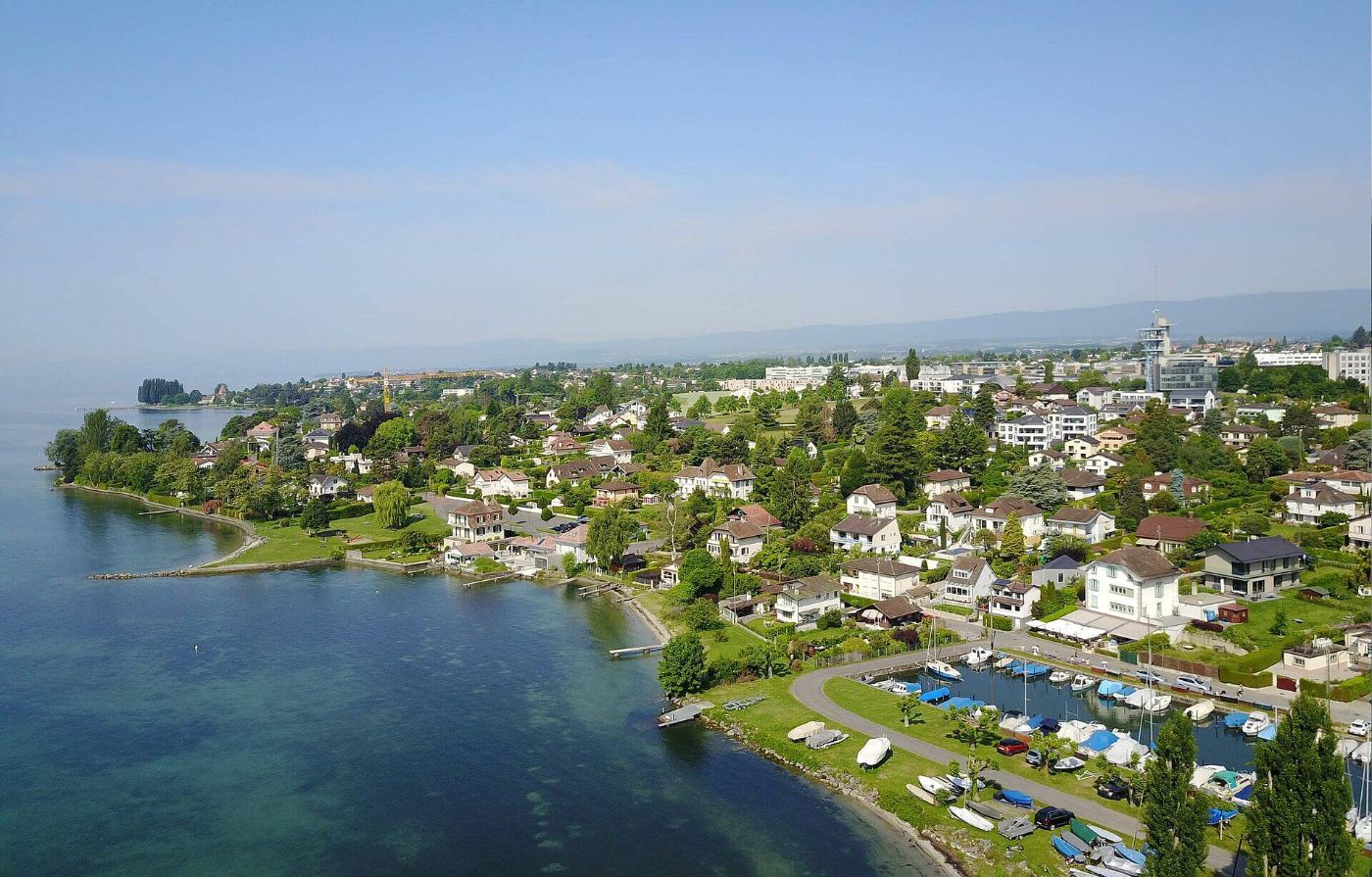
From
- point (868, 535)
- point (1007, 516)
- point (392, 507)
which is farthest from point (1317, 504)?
point (392, 507)

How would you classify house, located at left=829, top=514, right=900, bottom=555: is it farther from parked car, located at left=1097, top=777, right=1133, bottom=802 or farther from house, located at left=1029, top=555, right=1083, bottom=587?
parked car, located at left=1097, top=777, right=1133, bottom=802

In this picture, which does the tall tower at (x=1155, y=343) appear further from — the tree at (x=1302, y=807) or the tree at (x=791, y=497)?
the tree at (x=1302, y=807)

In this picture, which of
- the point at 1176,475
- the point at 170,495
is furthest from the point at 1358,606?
the point at 170,495

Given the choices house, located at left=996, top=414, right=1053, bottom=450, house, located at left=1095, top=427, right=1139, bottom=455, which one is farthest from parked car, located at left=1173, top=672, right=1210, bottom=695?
house, located at left=996, top=414, right=1053, bottom=450

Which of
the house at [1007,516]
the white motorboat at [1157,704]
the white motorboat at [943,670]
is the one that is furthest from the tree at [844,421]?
the white motorboat at [1157,704]

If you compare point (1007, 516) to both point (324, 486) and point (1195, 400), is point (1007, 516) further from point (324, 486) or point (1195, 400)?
point (324, 486)
